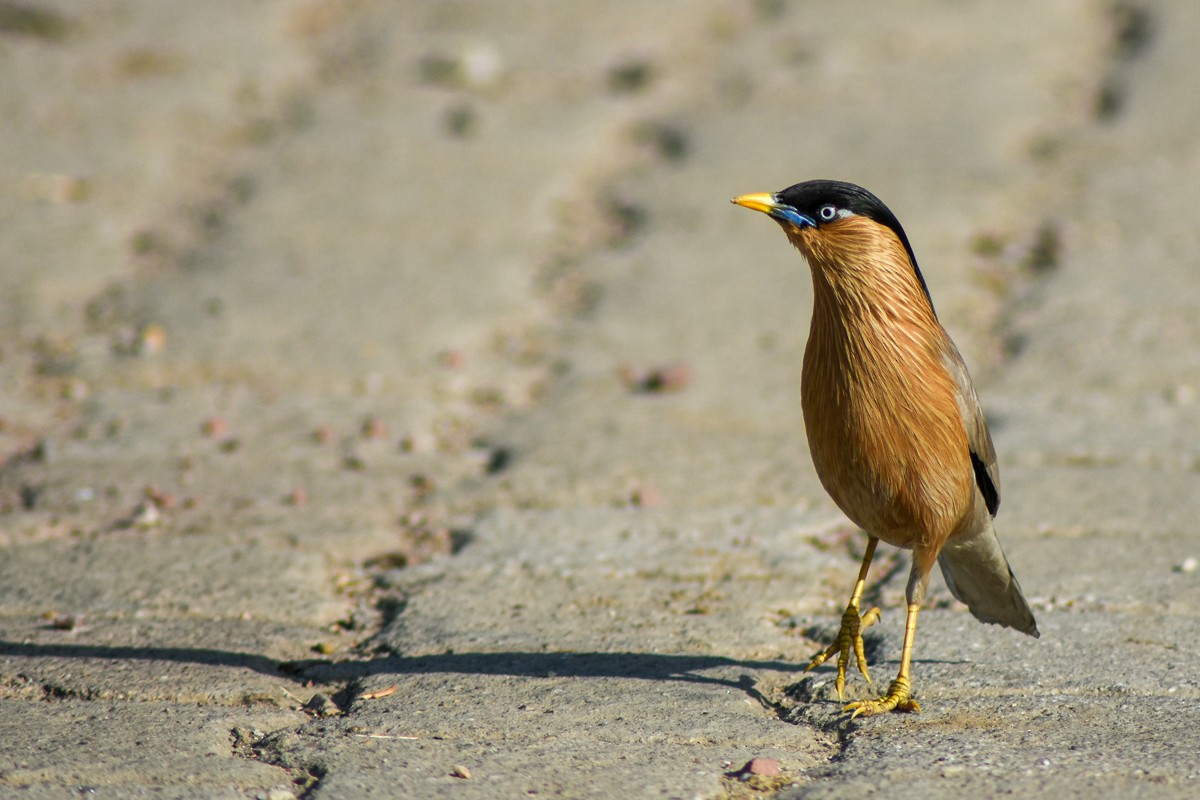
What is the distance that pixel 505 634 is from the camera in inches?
154

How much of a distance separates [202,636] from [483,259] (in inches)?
130

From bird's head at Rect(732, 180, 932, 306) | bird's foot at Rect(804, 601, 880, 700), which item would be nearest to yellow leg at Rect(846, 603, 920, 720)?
bird's foot at Rect(804, 601, 880, 700)

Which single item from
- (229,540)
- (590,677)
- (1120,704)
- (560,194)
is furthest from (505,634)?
(560,194)

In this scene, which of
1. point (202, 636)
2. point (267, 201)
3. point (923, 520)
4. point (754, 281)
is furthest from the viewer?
point (267, 201)

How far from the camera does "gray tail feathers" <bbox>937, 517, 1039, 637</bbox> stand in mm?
3676

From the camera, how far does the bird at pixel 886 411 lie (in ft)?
11.6

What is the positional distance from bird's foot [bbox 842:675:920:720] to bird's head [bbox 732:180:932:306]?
114 centimetres

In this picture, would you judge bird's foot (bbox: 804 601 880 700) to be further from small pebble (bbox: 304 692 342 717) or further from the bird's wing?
small pebble (bbox: 304 692 342 717)

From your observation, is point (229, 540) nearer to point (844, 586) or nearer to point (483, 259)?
point (844, 586)

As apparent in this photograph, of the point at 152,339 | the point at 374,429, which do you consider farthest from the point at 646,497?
the point at 152,339

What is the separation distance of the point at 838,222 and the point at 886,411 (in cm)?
54

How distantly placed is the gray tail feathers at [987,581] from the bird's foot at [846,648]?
35 centimetres

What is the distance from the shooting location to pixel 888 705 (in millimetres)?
3346

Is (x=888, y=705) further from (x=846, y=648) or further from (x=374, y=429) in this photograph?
(x=374, y=429)
